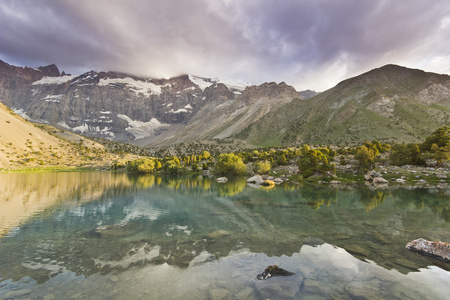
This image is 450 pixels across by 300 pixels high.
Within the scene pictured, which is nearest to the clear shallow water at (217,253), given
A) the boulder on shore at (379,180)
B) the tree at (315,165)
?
the boulder on shore at (379,180)

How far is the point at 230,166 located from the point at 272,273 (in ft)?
288

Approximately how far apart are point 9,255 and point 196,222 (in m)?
17.0

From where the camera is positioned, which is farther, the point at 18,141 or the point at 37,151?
the point at 37,151

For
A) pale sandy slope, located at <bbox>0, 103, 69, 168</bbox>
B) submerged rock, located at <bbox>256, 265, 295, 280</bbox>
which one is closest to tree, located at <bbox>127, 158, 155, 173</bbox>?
pale sandy slope, located at <bbox>0, 103, 69, 168</bbox>

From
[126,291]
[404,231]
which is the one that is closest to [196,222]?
[126,291]

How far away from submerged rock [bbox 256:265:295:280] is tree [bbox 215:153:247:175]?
86.4m

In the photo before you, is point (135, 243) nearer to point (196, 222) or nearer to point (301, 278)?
point (196, 222)

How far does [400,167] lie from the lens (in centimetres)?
7925

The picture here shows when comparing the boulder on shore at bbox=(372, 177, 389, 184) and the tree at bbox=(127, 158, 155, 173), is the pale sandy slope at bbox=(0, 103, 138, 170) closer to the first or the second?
the tree at bbox=(127, 158, 155, 173)

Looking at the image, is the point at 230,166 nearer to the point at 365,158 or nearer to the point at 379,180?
the point at 365,158

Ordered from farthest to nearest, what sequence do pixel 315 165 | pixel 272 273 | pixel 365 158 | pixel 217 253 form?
pixel 315 165, pixel 365 158, pixel 217 253, pixel 272 273

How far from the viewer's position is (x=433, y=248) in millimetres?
17375

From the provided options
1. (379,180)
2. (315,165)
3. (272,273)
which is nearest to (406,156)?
(379,180)

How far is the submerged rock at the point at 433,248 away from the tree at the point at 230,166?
83486mm
